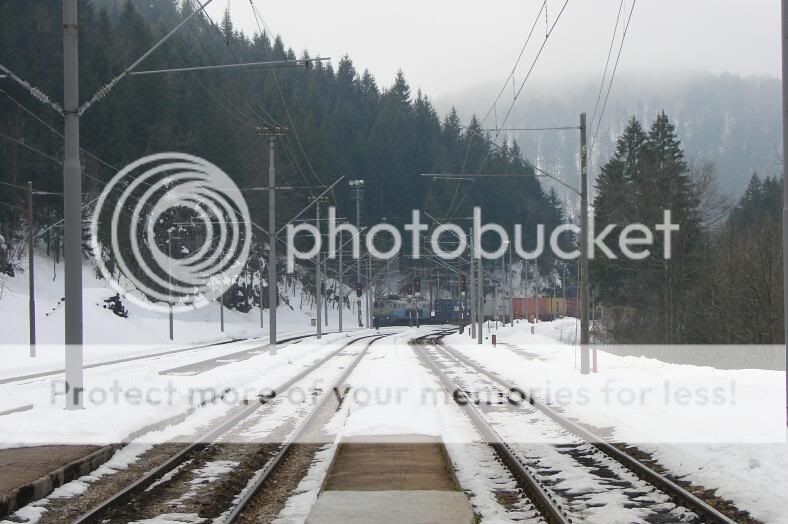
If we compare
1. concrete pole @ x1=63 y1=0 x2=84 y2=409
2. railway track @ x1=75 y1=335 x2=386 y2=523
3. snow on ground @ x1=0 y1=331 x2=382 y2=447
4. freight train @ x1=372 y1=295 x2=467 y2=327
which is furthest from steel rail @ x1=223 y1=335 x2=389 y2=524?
freight train @ x1=372 y1=295 x2=467 y2=327

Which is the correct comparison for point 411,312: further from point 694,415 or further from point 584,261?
point 694,415

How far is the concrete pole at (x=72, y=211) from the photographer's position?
16.6m

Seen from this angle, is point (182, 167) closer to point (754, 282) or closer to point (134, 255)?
point (134, 255)

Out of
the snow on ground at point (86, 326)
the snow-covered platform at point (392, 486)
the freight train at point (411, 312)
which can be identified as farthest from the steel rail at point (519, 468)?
the freight train at point (411, 312)

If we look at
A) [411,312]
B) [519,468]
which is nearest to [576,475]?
[519,468]

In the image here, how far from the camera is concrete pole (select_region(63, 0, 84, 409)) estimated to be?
1658cm

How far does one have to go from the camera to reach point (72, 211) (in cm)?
1673

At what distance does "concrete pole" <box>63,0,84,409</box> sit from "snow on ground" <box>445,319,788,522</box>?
9.52 metres

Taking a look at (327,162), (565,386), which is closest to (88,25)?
(327,162)

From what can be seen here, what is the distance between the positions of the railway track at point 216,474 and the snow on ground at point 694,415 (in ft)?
17.2

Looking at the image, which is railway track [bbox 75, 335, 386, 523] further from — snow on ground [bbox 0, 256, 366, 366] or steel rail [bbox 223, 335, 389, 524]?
snow on ground [bbox 0, 256, 366, 366]

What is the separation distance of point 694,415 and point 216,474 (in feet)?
28.8

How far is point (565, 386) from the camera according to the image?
2403cm

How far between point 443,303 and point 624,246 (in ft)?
157
